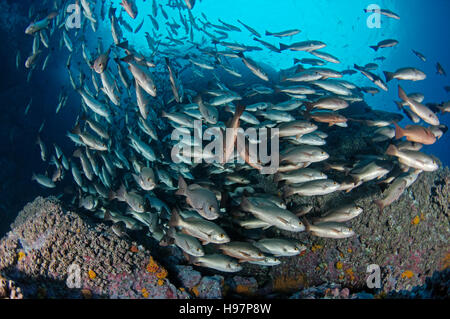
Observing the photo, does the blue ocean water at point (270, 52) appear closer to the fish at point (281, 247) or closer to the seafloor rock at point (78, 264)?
the seafloor rock at point (78, 264)

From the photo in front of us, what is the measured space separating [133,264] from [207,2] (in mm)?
139618

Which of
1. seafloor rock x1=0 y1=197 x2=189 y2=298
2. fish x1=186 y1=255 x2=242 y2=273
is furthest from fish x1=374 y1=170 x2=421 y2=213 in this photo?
seafloor rock x1=0 y1=197 x2=189 y2=298

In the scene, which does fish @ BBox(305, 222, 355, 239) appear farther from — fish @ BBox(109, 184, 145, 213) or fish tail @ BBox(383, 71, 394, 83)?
fish tail @ BBox(383, 71, 394, 83)

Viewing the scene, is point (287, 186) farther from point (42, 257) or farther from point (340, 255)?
point (42, 257)

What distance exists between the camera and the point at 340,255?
5.08 meters

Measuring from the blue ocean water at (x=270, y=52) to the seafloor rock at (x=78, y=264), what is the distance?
33.5ft

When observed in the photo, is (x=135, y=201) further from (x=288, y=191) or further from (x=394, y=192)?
(x=394, y=192)

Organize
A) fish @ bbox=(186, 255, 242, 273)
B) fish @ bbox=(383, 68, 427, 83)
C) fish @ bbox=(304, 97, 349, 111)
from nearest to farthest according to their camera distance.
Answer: fish @ bbox=(186, 255, 242, 273) → fish @ bbox=(304, 97, 349, 111) → fish @ bbox=(383, 68, 427, 83)

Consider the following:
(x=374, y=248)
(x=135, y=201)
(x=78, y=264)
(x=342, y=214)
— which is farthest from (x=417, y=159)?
(x=78, y=264)

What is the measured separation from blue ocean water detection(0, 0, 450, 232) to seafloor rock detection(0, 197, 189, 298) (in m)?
10.2

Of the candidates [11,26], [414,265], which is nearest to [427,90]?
[414,265]

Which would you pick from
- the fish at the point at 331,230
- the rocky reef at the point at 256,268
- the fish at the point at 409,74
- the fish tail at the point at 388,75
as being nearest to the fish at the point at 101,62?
the rocky reef at the point at 256,268

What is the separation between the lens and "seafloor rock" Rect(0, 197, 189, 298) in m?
3.90

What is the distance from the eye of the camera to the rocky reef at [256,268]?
3.95 metres
